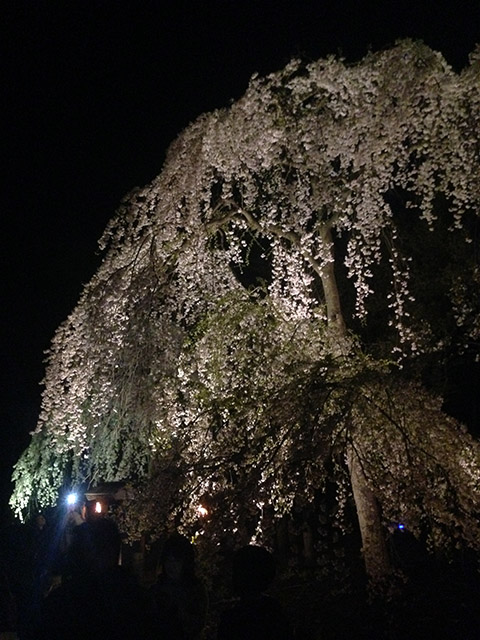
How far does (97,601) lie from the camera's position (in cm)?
200

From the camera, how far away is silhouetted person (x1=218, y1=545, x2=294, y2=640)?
2.11 metres

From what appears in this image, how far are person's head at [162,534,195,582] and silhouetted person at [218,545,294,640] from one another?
0.56 m

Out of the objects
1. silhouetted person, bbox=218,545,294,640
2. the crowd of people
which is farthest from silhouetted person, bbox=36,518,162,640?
silhouetted person, bbox=218,545,294,640

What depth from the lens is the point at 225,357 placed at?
258 inches

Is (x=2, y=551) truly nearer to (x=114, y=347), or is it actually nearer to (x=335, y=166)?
(x=114, y=347)

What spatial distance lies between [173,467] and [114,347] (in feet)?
5.68

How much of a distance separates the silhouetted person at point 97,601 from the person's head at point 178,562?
542mm

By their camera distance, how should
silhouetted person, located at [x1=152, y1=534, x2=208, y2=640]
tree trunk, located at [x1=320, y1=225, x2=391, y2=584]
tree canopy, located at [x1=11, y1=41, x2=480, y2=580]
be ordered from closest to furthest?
silhouetted person, located at [x1=152, y1=534, x2=208, y2=640], tree canopy, located at [x1=11, y1=41, x2=480, y2=580], tree trunk, located at [x1=320, y1=225, x2=391, y2=584]

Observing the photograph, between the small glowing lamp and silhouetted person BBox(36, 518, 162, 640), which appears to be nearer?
silhouetted person BBox(36, 518, 162, 640)

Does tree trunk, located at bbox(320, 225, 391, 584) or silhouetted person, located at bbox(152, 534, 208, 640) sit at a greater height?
tree trunk, located at bbox(320, 225, 391, 584)

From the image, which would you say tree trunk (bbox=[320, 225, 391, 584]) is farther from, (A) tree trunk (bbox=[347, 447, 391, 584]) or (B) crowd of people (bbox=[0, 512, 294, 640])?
(B) crowd of people (bbox=[0, 512, 294, 640])

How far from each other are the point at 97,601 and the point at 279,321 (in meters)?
4.81

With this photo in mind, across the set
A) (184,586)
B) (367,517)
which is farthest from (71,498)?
(184,586)

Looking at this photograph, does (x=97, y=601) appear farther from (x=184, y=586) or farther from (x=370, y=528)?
(x=370, y=528)
